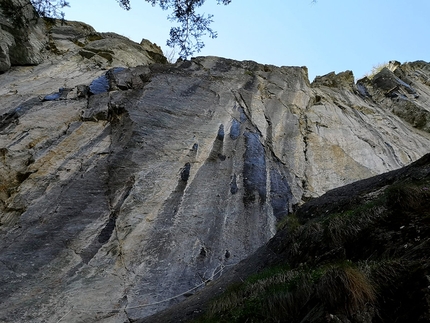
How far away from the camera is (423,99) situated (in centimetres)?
2588

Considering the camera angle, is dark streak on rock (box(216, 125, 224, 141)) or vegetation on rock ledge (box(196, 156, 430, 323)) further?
dark streak on rock (box(216, 125, 224, 141))

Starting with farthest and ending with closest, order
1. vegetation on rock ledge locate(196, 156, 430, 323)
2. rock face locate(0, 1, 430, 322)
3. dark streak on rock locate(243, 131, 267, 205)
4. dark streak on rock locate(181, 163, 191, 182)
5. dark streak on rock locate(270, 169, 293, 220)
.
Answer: dark streak on rock locate(243, 131, 267, 205), dark streak on rock locate(270, 169, 293, 220), dark streak on rock locate(181, 163, 191, 182), rock face locate(0, 1, 430, 322), vegetation on rock ledge locate(196, 156, 430, 323)

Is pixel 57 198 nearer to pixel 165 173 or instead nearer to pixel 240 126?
pixel 165 173

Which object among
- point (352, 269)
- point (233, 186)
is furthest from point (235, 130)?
point (352, 269)

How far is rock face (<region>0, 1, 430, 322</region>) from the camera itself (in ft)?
30.1

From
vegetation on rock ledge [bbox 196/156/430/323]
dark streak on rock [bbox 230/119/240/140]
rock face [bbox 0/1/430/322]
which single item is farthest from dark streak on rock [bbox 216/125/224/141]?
vegetation on rock ledge [bbox 196/156/430/323]

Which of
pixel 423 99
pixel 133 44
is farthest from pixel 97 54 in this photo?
pixel 423 99

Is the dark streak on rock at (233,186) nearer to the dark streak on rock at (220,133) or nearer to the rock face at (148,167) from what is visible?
the rock face at (148,167)

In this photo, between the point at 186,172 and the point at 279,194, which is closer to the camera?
the point at 186,172

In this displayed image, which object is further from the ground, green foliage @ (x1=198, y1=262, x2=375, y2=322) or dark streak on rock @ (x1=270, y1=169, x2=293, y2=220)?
dark streak on rock @ (x1=270, y1=169, x2=293, y2=220)

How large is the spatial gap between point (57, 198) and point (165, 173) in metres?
3.24

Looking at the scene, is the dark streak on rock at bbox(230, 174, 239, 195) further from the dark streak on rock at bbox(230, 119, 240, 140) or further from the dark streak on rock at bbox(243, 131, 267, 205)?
the dark streak on rock at bbox(230, 119, 240, 140)

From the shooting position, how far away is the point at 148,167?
12148mm

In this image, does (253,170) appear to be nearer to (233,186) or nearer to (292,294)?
(233,186)
